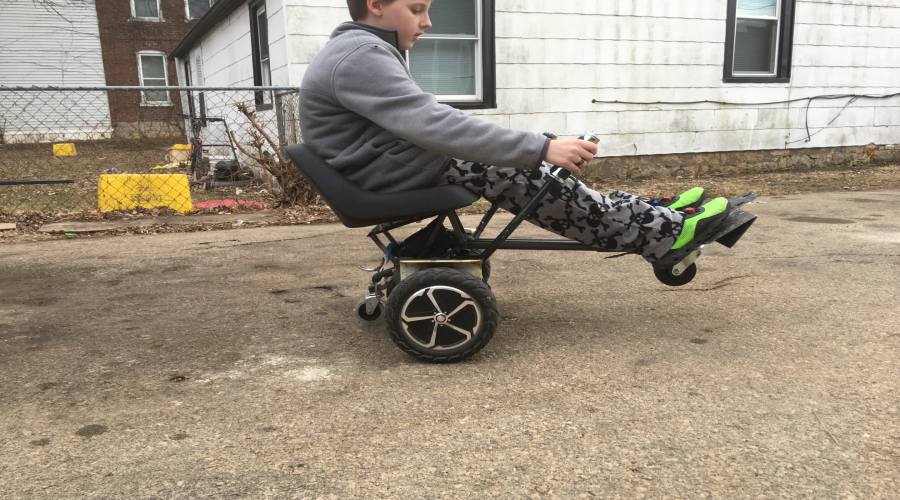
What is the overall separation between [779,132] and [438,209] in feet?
25.6

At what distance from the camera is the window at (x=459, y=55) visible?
23.1ft

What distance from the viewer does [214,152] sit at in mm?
12500

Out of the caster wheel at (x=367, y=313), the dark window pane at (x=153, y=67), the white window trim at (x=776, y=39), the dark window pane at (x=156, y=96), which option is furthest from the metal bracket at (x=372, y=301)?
the dark window pane at (x=153, y=67)

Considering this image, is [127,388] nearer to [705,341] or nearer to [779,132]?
[705,341]

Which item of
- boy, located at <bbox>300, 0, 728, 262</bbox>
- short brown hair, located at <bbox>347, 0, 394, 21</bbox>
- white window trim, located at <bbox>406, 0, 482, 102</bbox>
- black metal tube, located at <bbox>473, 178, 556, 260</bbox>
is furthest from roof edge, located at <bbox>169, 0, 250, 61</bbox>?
black metal tube, located at <bbox>473, 178, 556, 260</bbox>

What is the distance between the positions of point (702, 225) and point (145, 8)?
864 inches

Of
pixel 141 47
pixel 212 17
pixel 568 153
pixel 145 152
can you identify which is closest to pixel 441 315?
pixel 568 153

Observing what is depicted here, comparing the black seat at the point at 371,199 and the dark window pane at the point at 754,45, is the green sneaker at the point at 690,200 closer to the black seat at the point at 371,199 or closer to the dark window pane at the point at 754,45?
the black seat at the point at 371,199

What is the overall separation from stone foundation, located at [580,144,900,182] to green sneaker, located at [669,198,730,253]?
214 inches

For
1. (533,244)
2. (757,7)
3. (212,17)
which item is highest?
(212,17)

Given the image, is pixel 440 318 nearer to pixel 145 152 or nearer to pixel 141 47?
pixel 145 152

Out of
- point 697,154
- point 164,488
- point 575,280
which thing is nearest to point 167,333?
point 164,488

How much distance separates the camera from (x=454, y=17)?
708cm

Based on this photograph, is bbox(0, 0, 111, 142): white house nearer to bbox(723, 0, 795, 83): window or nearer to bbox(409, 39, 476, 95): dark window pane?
bbox(409, 39, 476, 95): dark window pane
